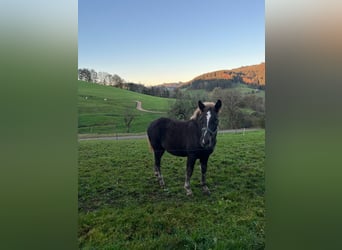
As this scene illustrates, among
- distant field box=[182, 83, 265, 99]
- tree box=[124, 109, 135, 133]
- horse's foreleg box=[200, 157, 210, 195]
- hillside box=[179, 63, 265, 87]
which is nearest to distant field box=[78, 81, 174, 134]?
tree box=[124, 109, 135, 133]

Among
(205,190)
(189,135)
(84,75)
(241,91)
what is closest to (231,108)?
(241,91)

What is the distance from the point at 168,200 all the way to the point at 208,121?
0.60 meters

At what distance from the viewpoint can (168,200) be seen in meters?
2.21

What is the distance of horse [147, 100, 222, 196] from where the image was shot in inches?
88.1

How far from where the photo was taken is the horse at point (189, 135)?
2238 millimetres

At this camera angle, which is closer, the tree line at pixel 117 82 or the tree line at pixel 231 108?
the tree line at pixel 117 82

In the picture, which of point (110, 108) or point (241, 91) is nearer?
point (110, 108)

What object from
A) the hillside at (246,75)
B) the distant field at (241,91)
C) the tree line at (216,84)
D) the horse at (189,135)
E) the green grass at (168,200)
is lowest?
the green grass at (168,200)

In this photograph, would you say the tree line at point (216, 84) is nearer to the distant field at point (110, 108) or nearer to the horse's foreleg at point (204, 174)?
the distant field at point (110, 108)

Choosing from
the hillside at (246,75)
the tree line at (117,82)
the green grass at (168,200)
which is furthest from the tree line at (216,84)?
the green grass at (168,200)

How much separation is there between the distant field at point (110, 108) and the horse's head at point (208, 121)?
23cm

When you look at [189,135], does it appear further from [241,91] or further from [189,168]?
[241,91]

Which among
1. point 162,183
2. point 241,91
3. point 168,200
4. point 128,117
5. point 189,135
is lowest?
point 168,200

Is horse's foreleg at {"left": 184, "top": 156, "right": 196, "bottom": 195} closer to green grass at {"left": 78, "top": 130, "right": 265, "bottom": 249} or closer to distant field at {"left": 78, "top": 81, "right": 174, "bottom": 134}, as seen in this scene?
green grass at {"left": 78, "top": 130, "right": 265, "bottom": 249}
